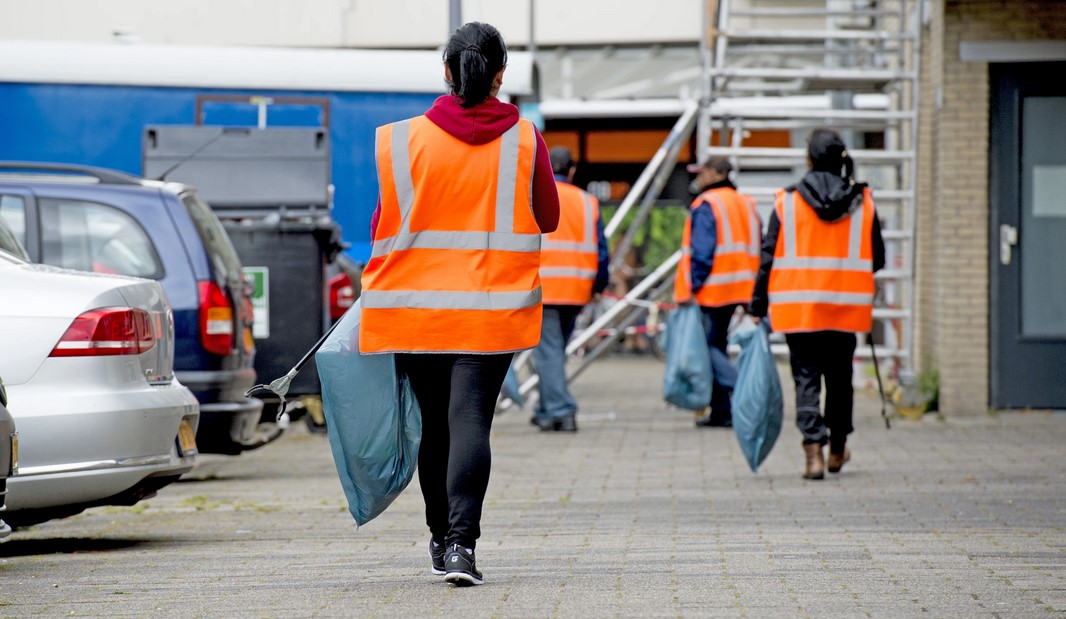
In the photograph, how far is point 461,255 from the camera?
546cm

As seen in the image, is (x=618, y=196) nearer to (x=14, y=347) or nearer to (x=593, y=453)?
(x=593, y=453)

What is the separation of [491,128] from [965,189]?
801cm

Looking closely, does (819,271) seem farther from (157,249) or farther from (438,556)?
(438,556)

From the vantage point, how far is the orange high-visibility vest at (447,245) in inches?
214

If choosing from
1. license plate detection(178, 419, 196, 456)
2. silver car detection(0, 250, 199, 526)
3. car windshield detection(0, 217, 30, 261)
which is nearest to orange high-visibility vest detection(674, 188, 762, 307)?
license plate detection(178, 419, 196, 456)

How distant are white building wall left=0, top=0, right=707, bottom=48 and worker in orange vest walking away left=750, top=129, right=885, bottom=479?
22.4m

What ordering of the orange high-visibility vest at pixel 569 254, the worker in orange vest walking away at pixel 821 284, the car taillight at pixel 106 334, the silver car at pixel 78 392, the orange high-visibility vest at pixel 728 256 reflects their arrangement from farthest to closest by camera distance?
the orange high-visibility vest at pixel 728 256 → the orange high-visibility vest at pixel 569 254 → the worker in orange vest walking away at pixel 821 284 → the car taillight at pixel 106 334 → the silver car at pixel 78 392

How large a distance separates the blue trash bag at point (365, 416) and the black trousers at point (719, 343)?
23.5 ft

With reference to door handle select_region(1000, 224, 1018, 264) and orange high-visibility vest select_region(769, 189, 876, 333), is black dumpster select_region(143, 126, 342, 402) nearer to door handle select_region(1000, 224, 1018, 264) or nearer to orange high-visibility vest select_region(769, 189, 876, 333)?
orange high-visibility vest select_region(769, 189, 876, 333)

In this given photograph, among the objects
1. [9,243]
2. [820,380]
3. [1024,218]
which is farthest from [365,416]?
[1024,218]

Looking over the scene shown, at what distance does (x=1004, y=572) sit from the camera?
227 inches

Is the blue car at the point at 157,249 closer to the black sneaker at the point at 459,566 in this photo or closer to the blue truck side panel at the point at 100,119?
the black sneaker at the point at 459,566

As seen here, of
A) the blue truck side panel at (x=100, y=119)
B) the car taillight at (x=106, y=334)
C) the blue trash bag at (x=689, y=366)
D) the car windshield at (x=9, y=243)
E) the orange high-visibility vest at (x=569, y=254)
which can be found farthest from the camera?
the blue truck side panel at (x=100, y=119)

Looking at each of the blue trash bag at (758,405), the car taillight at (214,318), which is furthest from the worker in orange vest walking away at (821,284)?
the car taillight at (214,318)
